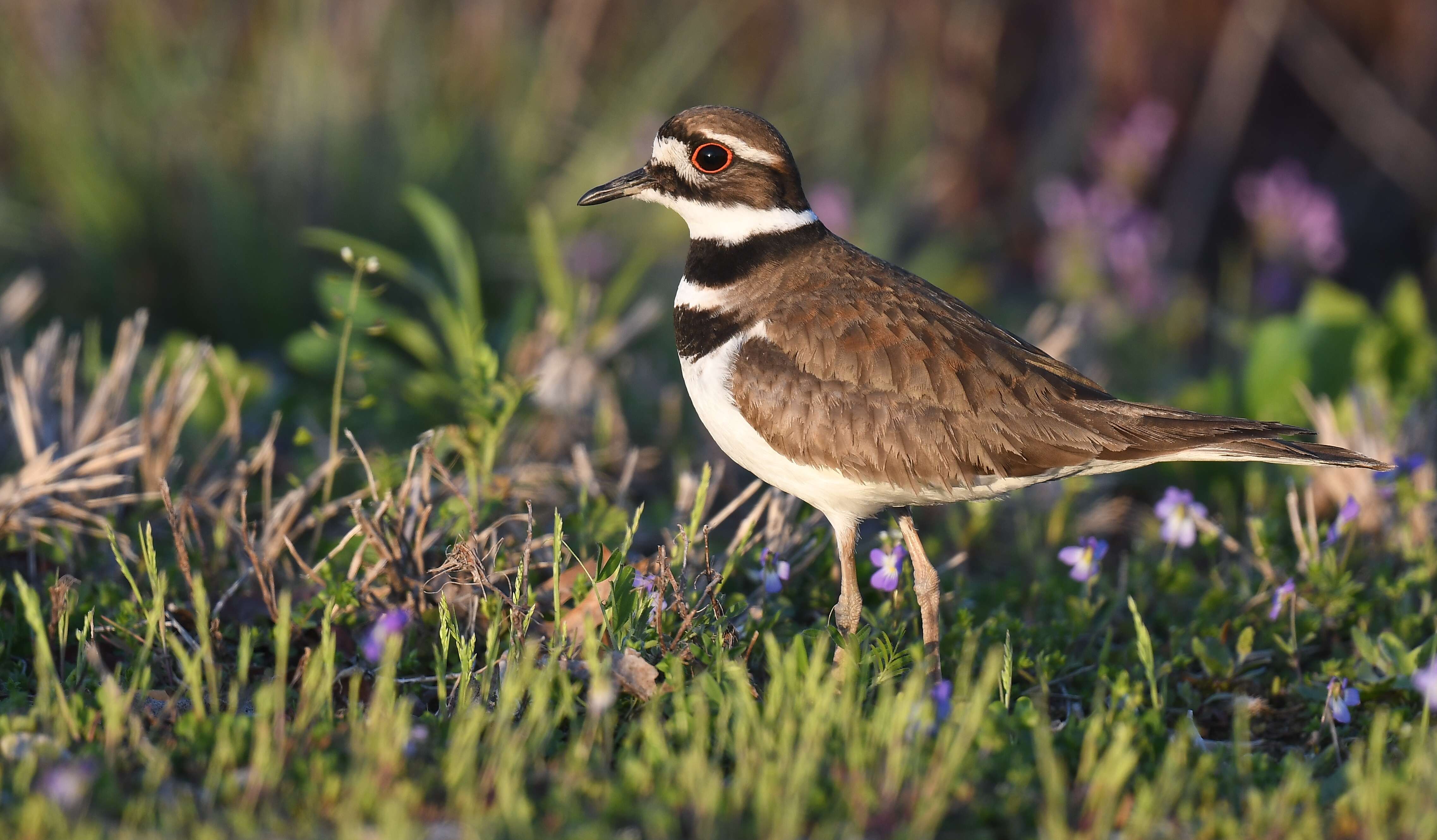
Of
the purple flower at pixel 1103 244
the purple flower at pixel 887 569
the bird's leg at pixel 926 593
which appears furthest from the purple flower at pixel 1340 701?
the purple flower at pixel 1103 244

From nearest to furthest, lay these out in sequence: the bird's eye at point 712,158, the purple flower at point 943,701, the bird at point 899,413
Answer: the purple flower at point 943,701 < the bird at point 899,413 < the bird's eye at point 712,158

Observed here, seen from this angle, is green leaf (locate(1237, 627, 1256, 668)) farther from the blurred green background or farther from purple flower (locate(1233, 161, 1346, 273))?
purple flower (locate(1233, 161, 1346, 273))

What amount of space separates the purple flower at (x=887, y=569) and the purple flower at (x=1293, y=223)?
405cm

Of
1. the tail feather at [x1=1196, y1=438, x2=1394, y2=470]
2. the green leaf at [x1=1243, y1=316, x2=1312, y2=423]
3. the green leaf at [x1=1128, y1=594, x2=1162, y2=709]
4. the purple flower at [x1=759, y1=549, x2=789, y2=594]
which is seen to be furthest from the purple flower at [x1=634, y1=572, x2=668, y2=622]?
the green leaf at [x1=1243, y1=316, x2=1312, y2=423]

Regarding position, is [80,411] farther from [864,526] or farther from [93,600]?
[864,526]

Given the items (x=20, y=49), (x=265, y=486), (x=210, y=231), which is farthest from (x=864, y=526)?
(x=20, y=49)

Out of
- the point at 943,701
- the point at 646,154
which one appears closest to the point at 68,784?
the point at 943,701

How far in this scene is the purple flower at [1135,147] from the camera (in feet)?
24.2

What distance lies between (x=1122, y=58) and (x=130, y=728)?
291 inches

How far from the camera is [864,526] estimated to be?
493 centimetres

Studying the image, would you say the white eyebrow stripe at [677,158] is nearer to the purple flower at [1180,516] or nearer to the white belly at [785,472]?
the white belly at [785,472]

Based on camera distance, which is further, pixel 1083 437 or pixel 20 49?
pixel 20 49

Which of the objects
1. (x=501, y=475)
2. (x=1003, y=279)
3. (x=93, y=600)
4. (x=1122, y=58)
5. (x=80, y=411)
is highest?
(x=1122, y=58)

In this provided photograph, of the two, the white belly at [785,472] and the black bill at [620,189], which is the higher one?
the black bill at [620,189]
